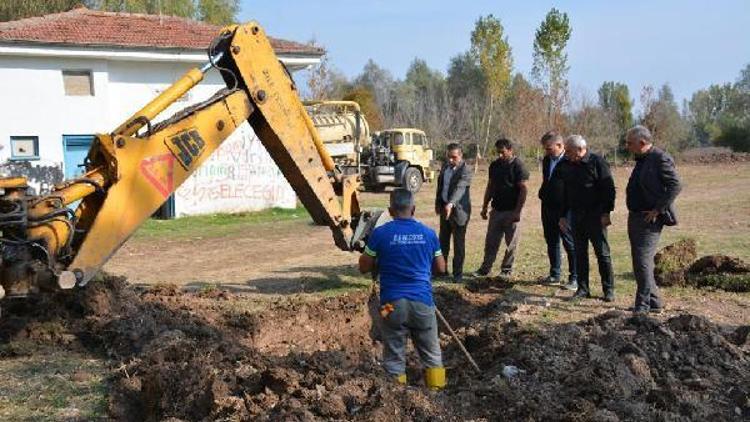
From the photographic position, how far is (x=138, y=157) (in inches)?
235

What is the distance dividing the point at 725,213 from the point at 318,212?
1299 centimetres

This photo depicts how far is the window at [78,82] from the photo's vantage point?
19.0 m

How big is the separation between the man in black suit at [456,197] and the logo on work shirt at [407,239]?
452 cm

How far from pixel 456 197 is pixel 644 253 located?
286 centimetres

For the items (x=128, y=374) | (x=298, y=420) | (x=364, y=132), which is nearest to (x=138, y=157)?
(x=128, y=374)

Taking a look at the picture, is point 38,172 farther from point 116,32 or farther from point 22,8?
point 22,8

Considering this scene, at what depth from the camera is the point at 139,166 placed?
600 centimetres

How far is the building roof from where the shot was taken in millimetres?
18562

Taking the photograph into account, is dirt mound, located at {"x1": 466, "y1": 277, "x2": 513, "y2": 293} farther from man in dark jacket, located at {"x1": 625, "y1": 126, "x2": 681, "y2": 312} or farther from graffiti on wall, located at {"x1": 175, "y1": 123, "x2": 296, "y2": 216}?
graffiti on wall, located at {"x1": 175, "y1": 123, "x2": 296, "y2": 216}

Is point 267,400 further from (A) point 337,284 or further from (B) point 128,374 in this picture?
(A) point 337,284

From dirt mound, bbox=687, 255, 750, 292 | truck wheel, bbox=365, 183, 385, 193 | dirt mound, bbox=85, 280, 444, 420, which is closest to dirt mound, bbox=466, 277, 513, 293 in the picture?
dirt mound, bbox=85, 280, 444, 420

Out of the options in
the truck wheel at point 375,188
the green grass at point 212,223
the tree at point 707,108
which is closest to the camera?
the green grass at point 212,223

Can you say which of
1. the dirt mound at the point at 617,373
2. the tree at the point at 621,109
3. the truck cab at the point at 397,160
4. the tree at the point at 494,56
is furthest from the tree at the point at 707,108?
the dirt mound at the point at 617,373

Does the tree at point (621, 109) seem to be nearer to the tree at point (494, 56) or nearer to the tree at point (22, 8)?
the tree at point (494, 56)
